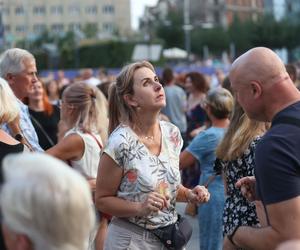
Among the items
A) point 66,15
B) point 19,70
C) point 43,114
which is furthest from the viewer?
point 66,15

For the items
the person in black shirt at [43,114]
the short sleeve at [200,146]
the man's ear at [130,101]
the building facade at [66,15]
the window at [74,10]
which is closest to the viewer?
the man's ear at [130,101]

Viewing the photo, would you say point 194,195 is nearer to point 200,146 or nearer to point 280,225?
point 280,225

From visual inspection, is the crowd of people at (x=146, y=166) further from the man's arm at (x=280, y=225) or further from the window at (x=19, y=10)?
the window at (x=19, y=10)

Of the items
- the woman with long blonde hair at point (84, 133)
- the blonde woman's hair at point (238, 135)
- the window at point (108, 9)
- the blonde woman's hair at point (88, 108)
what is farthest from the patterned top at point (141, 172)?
the window at point (108, 9)

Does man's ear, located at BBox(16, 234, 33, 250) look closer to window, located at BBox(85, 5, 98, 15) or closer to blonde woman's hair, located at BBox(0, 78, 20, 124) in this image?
blonde woman's hair, located at BBox(0, 78, 20, 124)

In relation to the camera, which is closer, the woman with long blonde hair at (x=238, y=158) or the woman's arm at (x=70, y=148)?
the woman with long blonde hair at (x=238, y=158)

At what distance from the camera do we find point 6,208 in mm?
2426

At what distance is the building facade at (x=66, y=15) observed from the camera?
125 m

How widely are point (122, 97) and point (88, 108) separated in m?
1.53

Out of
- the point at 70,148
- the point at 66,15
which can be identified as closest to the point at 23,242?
the point at 70,148

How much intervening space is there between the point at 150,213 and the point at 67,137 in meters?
1.74

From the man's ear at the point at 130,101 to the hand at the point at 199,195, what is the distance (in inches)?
23.1

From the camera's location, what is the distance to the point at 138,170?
4477 millimetres

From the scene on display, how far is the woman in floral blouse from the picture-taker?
177 inches
